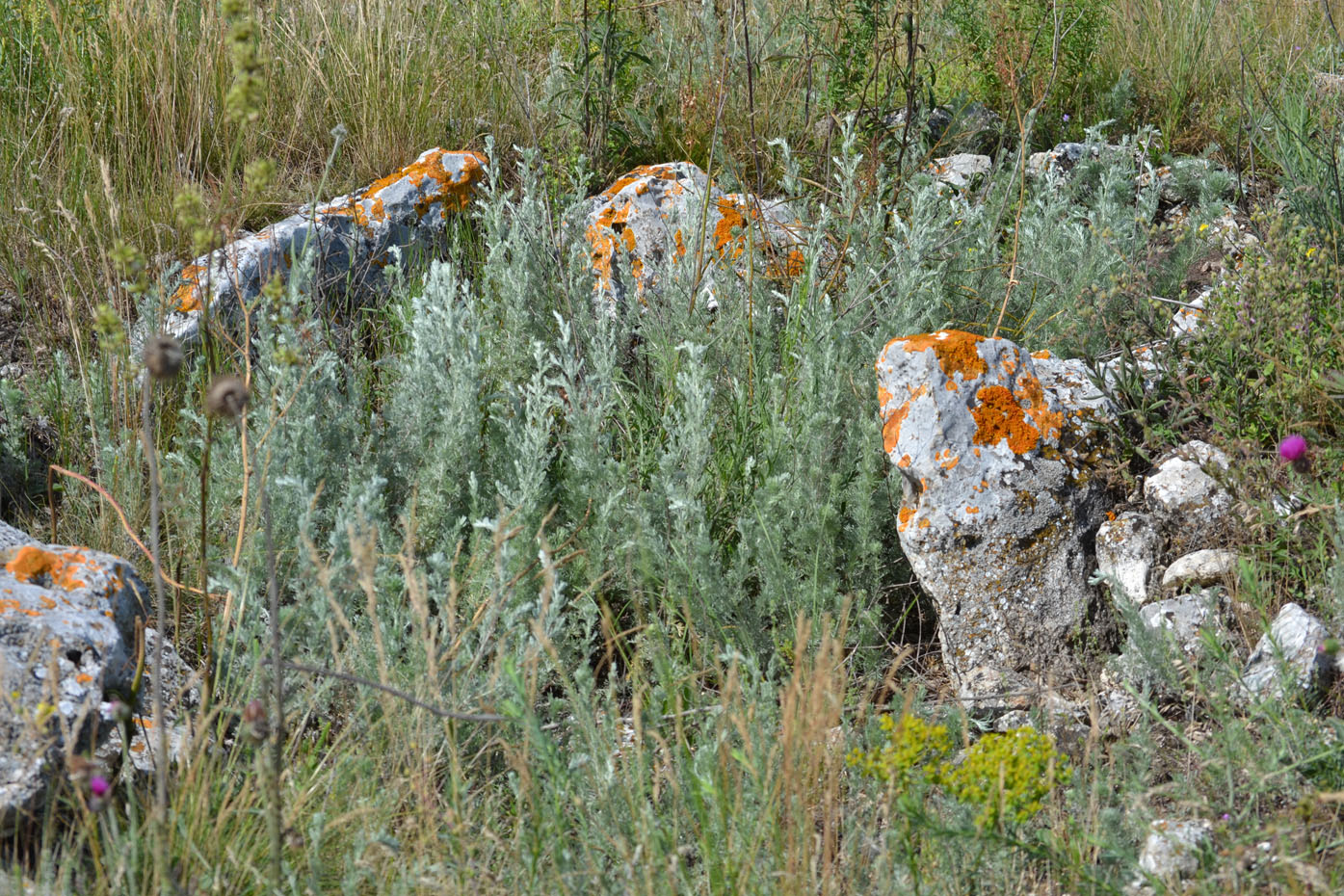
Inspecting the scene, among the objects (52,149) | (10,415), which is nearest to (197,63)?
(52,149)

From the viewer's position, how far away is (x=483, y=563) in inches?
112

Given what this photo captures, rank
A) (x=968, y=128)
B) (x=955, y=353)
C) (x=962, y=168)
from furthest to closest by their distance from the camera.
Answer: (x=968, y=128) → (x=962, y=168) → (x=955, y=353)

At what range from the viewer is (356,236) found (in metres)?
4.27

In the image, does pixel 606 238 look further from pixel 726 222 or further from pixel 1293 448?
pixel 1293 448

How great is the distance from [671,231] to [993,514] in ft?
6.05

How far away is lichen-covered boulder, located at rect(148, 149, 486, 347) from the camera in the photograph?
3.98 meters

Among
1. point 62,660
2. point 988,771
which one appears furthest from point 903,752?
point 62,660

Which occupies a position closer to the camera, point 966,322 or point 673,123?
point 966,322

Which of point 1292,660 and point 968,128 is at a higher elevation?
point 968,128

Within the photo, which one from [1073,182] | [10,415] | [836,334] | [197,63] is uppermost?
[197,63]

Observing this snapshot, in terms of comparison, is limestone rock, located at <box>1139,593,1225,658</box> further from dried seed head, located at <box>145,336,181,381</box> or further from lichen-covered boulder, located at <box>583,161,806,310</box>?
dried seed head, located at <box>145,336,181,381</box>

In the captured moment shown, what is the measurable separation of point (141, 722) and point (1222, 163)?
4.99 metres

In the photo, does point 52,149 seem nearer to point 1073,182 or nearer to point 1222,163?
point 1073,182

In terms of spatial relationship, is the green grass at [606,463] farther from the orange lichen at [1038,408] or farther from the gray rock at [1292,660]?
the orange lichen at [1038,408]
